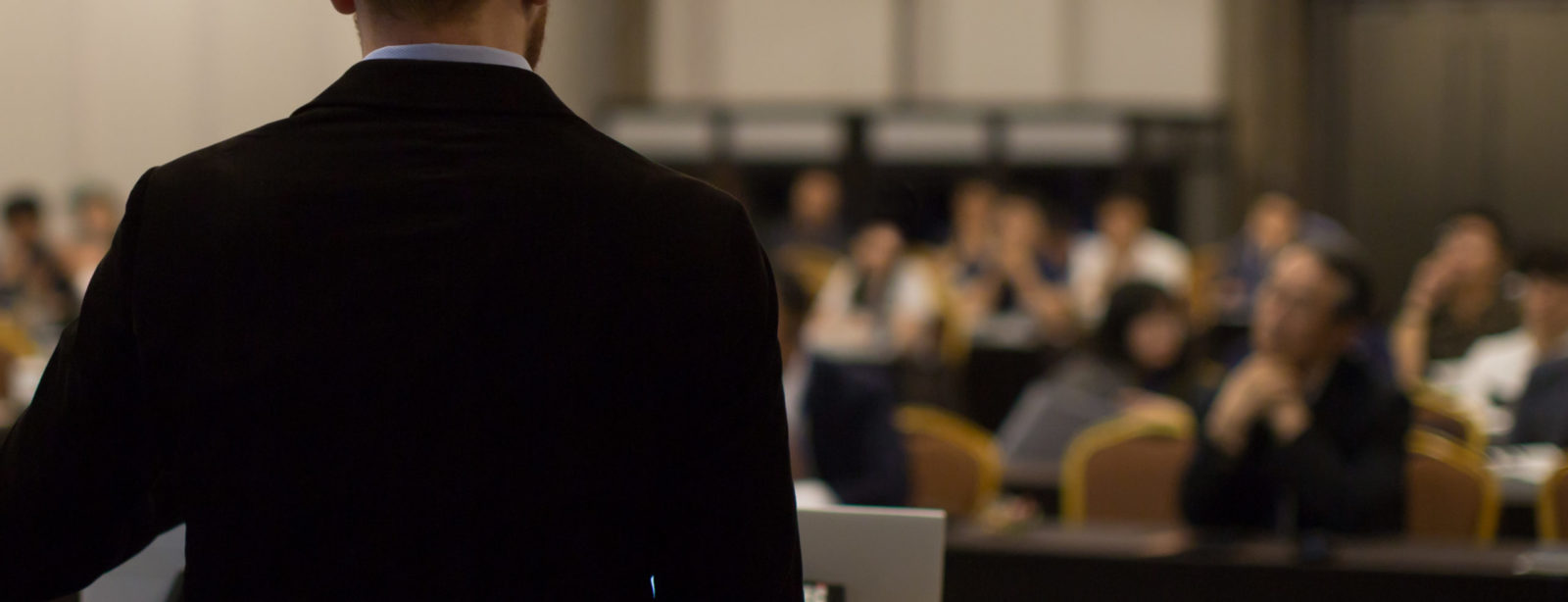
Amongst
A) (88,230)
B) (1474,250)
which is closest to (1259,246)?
(1474,250)

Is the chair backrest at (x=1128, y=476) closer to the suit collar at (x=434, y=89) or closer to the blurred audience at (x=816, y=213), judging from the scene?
the suit collar at (x=434, y=89)

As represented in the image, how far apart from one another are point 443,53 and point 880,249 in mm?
6533

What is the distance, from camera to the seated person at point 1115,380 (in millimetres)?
4297

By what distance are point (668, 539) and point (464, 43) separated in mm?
326

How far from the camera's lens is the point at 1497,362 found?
5461mm

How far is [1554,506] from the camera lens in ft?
10.2

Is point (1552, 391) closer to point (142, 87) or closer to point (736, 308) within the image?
point (736, 308)

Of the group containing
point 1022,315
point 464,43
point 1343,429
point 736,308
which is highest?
point 464,43

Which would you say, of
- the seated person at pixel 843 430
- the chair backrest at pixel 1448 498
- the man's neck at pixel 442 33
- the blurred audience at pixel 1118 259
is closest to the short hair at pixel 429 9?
the man's neck at pixel 442 33

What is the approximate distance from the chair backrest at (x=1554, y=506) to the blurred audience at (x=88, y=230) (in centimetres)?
629

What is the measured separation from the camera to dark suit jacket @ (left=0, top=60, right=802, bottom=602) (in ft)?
2.83

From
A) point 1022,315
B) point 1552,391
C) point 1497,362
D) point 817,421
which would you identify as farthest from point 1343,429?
point 1022,315

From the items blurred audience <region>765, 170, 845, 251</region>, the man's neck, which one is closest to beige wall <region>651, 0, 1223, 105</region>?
blurred audience <region>765, 170, 845, 251</region>

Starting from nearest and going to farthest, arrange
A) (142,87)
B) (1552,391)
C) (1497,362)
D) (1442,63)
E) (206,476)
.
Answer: (206,476)
(1552,391)
(1497,362)
(142,87)
(1442,63)
